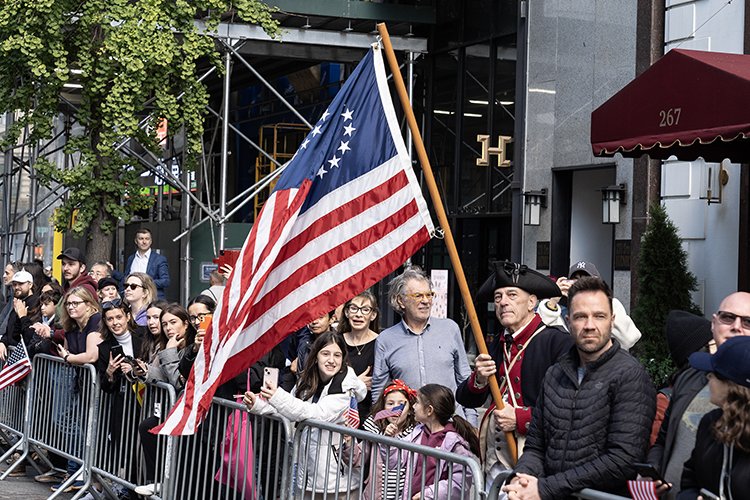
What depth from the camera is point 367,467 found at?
18.1ft

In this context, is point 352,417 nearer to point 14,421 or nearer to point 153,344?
point 153,344

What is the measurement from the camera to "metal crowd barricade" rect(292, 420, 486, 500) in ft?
14.8

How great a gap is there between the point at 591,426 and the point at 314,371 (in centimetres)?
254

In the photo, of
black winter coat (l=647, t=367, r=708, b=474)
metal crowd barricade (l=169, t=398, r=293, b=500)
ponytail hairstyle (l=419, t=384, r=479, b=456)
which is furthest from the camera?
metal crowd barricade (l=169, t=398, r=293, b=500)

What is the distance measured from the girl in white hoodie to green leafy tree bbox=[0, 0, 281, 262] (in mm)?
9567

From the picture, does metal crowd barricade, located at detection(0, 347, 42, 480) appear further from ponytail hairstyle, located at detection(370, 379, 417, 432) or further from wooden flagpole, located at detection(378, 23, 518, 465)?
wooden flagpole, located at detection(378, 23, 518, 465)

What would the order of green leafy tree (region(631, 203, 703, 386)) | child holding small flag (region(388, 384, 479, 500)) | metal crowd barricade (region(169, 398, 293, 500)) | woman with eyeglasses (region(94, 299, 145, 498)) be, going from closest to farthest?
child holding small flag (region(388, 384, 479, 500)), metal crowd barricade (region(169, 398, 293, 500)), woman with eyeglasses (region(94, 299, 145, 498)), green leafy tree (region(631, 203, 703, 386))

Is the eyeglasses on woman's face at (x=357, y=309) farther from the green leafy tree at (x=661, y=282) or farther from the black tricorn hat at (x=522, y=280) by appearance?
the green leafy tree at (x=661, y=282)

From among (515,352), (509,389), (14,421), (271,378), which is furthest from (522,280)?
(14,421)

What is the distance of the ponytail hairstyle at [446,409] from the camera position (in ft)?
18.1

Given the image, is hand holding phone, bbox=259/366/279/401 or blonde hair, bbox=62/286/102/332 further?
blonde hair, bbox=62/286/102/332

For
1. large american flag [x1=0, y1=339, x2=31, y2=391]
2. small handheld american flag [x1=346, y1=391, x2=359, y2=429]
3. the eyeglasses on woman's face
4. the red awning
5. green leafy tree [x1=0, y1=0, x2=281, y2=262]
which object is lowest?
large american flag [x1=0, y1=339, x2=31, y2=391]

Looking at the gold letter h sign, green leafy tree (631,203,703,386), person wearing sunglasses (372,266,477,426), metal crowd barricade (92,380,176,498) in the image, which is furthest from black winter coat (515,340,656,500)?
the gold letter h sign

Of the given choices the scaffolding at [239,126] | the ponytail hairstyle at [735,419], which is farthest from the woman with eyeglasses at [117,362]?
the scaffolding at [239,126]
